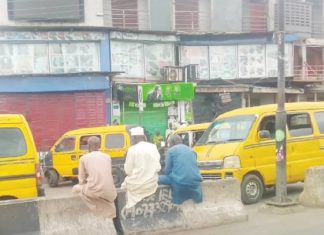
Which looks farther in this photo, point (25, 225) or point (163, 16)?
point (163, 16)

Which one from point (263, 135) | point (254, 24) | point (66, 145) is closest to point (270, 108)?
point (263, 135)

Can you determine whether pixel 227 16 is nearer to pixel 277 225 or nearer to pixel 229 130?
pixel 229 130

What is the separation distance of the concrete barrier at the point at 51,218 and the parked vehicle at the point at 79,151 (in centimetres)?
832

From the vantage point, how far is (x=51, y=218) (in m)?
7.58

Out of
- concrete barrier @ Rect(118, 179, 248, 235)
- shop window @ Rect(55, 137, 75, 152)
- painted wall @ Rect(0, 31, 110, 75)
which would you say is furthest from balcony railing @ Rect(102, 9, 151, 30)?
concrete barrier @ Rect(118, 179, 248, 235)

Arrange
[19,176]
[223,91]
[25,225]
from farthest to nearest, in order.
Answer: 1. [223,91]
2. [19,176]
3. [25,225]

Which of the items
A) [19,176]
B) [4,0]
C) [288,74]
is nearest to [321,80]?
[288,74]

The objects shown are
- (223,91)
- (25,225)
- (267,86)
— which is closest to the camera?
(25,225)

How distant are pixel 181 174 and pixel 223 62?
20968 mm

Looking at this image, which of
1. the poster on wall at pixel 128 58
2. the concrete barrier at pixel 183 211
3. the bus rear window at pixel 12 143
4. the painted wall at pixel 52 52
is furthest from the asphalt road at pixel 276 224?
the poster on wall at pixel 128 58

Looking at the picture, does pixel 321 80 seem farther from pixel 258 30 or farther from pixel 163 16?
pixel 163 16

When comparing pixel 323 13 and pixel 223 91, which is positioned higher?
pixel 323 13

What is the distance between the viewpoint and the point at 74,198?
25.2ft

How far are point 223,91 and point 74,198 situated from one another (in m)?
20.7
